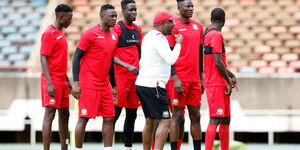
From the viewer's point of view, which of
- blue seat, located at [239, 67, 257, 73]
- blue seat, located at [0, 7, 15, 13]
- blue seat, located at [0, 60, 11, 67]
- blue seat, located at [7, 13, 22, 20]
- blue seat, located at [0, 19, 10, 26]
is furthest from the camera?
blue seat, located at [0, 7, 15, 13]

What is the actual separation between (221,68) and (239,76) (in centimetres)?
749

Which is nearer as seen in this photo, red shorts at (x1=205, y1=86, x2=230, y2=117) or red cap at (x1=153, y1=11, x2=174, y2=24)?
red cap at (x1=153, y1=11, x2=174, y2=24)

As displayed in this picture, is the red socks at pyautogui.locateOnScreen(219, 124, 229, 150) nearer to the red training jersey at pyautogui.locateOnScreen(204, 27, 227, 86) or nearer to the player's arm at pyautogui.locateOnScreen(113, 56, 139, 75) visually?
the red training jersey at pyautogui.locateOnScreen(204, 27, 227, 86)

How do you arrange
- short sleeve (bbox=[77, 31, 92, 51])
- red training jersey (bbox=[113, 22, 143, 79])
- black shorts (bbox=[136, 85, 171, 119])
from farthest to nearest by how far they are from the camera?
1. red training jersey (bbox=[113, 22, 143, 79])
2. short sleeve (bbox=[77, 31, 92, 51])
3. black shorts (bbox=[136, 85, 171, 119])

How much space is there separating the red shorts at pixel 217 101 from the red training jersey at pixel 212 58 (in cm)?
7

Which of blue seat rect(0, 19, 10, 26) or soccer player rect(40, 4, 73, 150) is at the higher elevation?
blue seat rect(0, 19, 10, 26)

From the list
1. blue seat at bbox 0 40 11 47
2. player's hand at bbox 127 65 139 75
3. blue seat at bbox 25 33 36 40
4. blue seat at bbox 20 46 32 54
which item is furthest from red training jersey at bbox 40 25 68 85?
blue seat at bbox 25 33 36 40

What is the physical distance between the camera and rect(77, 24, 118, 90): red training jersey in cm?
934

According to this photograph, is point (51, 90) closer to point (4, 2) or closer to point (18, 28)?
point (18, 28)

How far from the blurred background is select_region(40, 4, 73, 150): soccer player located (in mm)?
3977

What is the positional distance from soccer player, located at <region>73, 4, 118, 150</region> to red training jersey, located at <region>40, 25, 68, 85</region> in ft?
1.53

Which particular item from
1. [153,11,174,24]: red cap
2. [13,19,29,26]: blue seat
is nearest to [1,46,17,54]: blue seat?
[13,19,29,26]: blue seat

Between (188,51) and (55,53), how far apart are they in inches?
71.8

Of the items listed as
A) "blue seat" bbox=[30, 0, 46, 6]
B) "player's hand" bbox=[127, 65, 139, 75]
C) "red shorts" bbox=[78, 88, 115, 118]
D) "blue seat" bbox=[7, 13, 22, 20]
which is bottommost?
"red shorts" bbox=[78, 88, 115, 118]
